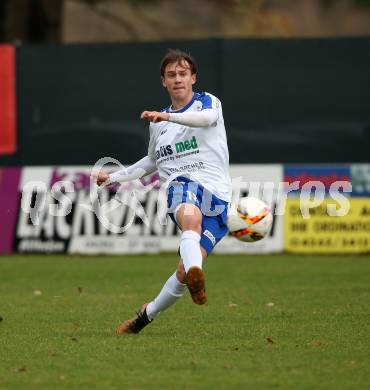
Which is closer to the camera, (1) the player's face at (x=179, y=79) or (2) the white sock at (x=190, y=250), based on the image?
A: (2) the white sock at (x=190, y=250)

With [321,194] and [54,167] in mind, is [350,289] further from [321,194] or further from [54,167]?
[54,167]

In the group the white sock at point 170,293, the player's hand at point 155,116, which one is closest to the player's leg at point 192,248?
the white sock at point 170,293

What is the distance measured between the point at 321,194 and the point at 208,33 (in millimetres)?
15217

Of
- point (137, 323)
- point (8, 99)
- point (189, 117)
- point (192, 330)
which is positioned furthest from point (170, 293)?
point (8, 99)

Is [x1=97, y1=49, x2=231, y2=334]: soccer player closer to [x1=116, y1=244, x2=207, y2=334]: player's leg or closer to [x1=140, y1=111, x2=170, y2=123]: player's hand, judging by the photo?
[x1=116, y1=244, x2=207, y2=334]: player's leg

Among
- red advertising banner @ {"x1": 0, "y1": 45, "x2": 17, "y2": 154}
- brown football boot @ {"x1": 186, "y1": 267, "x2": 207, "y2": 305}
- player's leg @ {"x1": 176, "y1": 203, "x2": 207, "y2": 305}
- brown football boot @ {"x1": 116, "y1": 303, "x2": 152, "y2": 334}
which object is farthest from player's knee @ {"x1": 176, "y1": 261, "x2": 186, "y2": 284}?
red advertising banner @ {"x1": 0, "y1": 45, "x2": 17, "y2": 154}

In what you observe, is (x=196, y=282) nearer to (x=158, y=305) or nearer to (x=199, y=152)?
(x=158, y=305)

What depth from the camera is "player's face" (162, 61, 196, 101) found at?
28.2ft

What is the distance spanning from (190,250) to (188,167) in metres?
0.83

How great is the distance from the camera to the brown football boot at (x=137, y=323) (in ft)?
28.5

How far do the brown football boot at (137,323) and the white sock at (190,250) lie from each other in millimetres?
787

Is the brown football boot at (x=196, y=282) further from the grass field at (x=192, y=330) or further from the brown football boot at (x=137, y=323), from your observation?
the brown football boot at (x=137, y=323)

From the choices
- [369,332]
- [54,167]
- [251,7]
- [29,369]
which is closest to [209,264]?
[54,167]

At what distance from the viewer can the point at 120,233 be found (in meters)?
Answer: 17.0
